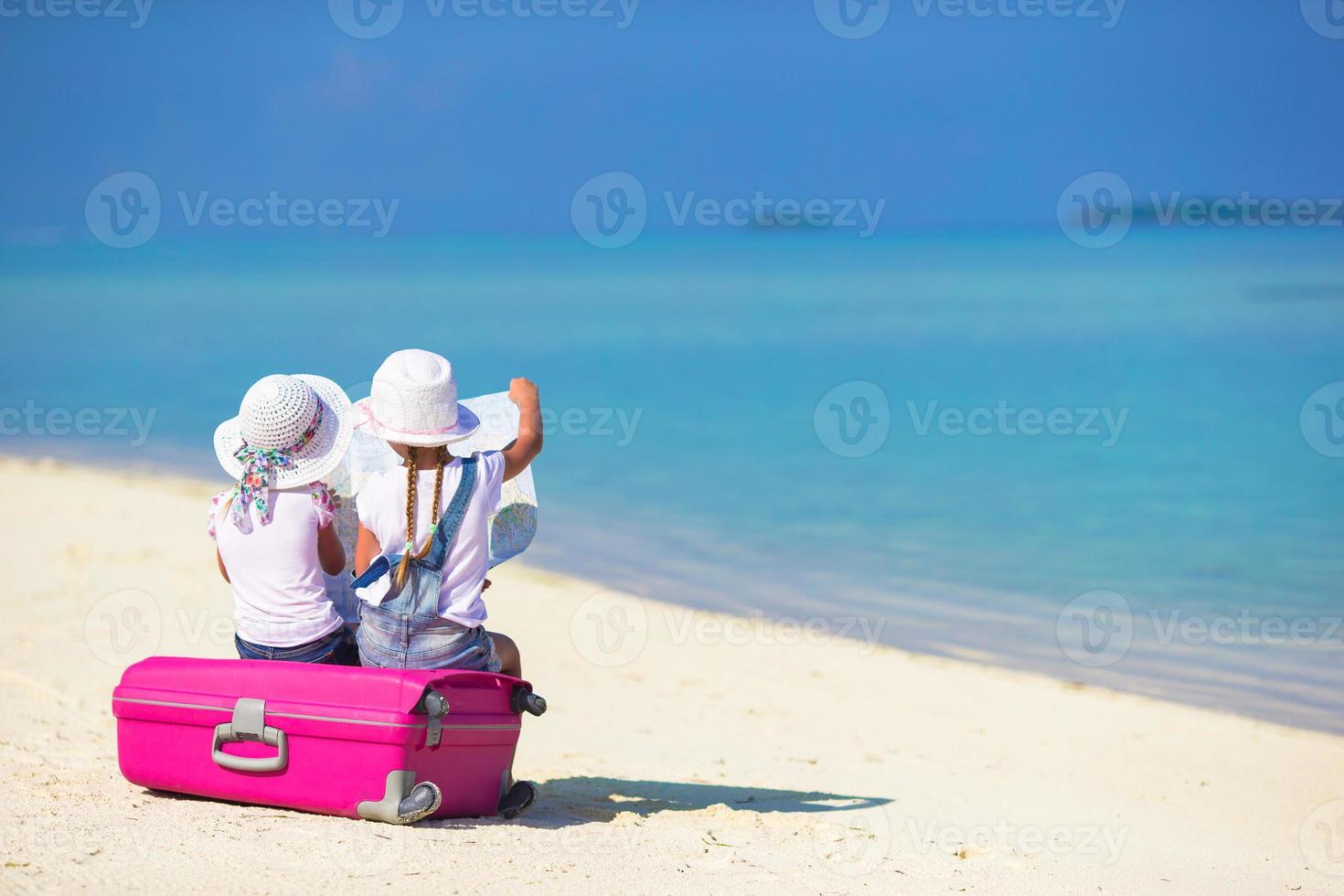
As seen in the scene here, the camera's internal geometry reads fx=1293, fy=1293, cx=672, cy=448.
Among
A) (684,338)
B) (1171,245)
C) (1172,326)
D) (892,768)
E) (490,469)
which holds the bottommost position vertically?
(892,768)

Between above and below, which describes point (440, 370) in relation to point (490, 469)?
above

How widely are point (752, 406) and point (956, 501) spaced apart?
19.1ft

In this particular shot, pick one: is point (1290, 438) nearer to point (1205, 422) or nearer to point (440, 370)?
point (1205, 422)

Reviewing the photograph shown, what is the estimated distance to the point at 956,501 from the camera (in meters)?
10.6

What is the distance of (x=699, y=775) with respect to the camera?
4922 millimetres

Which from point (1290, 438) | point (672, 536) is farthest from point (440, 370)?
point (1290, 438)
